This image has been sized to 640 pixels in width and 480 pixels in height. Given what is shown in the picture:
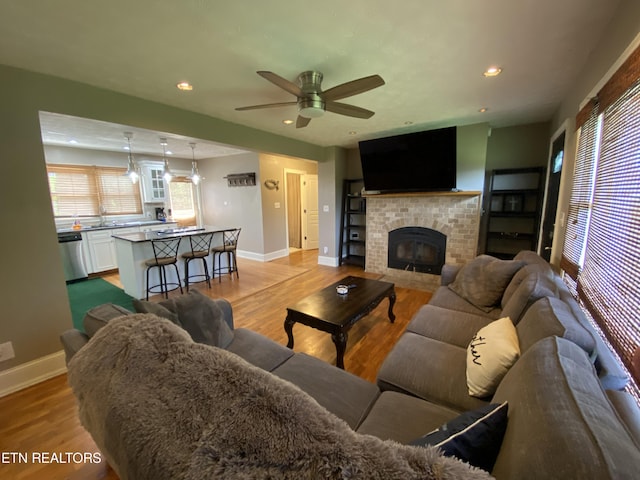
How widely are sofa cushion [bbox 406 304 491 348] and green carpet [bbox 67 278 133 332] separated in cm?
354

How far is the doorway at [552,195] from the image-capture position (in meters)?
2.75

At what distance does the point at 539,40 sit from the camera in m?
1.74

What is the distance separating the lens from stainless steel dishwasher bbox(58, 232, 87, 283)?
14.0ft

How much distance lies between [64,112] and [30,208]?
84cm

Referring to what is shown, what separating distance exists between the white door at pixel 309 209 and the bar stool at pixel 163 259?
3527mm

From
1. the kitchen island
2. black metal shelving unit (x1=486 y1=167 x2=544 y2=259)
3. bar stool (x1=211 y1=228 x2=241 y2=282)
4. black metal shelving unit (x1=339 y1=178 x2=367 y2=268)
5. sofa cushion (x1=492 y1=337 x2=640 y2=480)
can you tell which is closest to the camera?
sofa cushion (x1=492 y1=337 x2=640 y2=480)

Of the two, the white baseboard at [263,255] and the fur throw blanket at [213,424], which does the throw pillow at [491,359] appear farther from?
the white baseboard at [263,255]

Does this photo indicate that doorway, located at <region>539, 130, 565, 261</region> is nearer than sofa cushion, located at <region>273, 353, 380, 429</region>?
No

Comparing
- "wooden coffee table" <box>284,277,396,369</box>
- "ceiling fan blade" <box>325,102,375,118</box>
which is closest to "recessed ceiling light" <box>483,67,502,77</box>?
"ceiling fan blade" <box>325,102,375,118</box>

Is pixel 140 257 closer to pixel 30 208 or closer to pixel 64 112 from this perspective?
pixel 30 208

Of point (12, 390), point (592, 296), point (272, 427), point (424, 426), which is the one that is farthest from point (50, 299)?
point (592, 296)

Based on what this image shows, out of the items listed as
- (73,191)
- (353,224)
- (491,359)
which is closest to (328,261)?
(353,224)

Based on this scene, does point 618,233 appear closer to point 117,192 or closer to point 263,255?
point 263,255

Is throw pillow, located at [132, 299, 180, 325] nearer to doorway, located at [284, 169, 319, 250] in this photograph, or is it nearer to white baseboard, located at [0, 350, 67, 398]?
white baseboard, located at [0, 350, 67, 398]
